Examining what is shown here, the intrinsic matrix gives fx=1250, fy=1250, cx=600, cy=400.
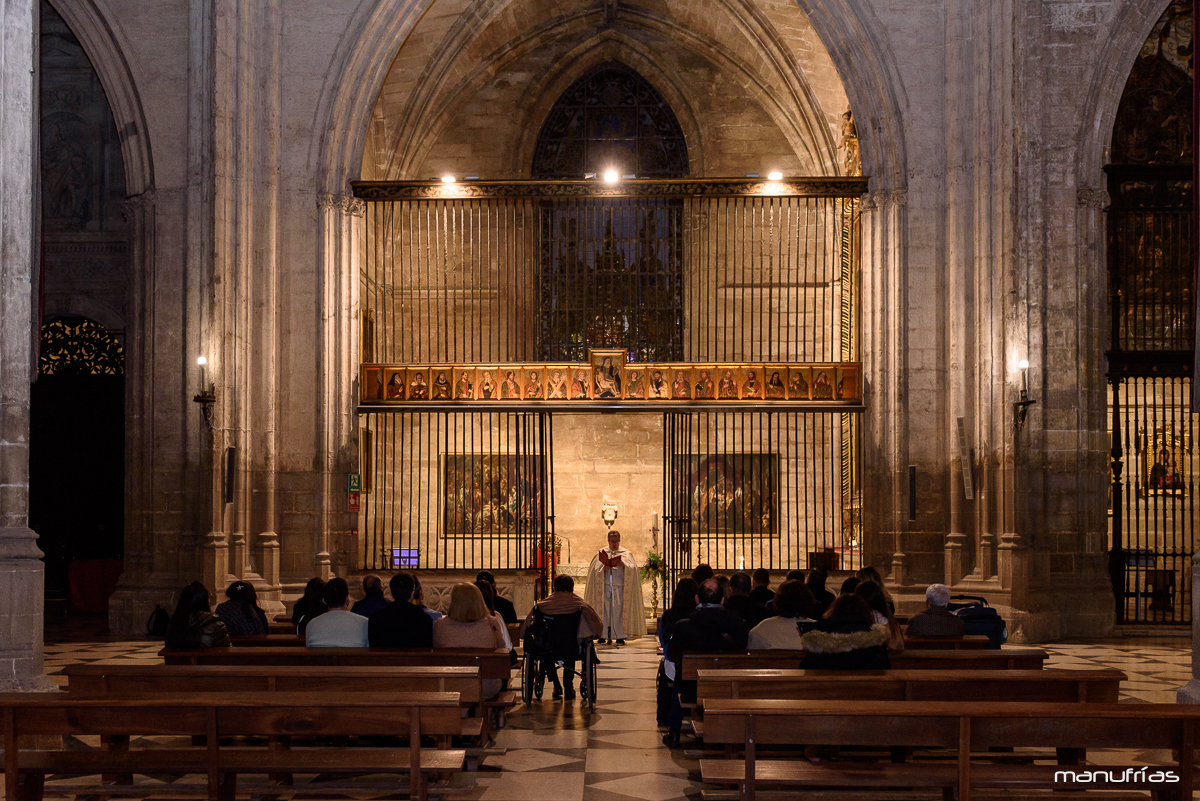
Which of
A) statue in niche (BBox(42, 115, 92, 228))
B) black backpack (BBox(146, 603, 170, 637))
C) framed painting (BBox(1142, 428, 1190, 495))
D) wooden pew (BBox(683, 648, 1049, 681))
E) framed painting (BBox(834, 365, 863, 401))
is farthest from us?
statue in niche (BBox(42, 115, 92, 228))

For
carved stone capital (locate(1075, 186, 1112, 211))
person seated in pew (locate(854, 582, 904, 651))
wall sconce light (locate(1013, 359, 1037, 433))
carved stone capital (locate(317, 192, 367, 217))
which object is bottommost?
person seated in pew (locate(854, 582, 904, 651))

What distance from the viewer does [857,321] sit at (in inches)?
738

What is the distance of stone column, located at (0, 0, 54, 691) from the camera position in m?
7.54

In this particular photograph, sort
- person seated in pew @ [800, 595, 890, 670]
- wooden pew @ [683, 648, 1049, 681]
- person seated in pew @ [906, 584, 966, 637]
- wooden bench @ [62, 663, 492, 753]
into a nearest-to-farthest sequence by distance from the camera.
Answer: wooden bench @ [62, 663, 492, 753] → person seated in pew @ [800, 595, 890, 670] → wooden pew @ [683, 648, 1049, 681] → person seated in pew @ [906, 584, 966, 637]

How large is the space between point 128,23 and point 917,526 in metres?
11.5

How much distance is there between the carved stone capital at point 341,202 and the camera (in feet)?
53.7

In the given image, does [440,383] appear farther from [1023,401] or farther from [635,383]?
[1023,401]

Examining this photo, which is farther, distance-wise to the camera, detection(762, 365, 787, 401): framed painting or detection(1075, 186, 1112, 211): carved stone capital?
detection(762, 365, 787, 401): framed painting

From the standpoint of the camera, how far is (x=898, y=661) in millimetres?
7367

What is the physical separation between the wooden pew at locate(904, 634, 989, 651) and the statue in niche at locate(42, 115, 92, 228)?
15.3 meters

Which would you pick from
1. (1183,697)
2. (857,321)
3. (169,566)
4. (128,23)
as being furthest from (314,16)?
(1183,697)

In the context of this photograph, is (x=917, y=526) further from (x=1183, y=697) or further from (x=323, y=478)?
(x=1183, y=697)

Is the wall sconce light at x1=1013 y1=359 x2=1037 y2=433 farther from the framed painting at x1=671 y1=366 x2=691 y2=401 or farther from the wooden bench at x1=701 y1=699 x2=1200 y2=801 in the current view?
the wooden bench at x1=701 y1=699 x2=1200 y2=801

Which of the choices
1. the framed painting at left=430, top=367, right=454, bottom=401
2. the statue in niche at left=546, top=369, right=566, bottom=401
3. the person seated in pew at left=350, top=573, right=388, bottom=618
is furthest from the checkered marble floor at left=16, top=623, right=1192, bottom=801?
the framed painting at left=430, top=367, right=454, bottom=401
